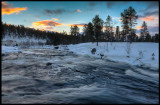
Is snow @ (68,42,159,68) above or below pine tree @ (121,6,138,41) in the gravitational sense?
below

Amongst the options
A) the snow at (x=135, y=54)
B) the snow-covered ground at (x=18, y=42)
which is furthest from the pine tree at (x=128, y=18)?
the snow-covered ground at (x=18, y=42)

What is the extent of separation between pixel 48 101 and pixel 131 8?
45.8 m

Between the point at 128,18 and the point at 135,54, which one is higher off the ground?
the point at 128,18

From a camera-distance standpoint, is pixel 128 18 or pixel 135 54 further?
pixel 128 18

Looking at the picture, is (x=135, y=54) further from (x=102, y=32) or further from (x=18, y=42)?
(x=18, y=42)

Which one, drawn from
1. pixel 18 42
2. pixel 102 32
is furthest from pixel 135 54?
pixel 18 42

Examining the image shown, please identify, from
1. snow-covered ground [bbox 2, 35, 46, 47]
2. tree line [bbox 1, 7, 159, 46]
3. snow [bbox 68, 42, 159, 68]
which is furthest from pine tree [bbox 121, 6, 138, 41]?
snow-covered ground [bbox 2, 35, 46, 47]

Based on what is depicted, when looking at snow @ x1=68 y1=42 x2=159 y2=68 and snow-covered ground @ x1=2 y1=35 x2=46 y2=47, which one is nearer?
snow @ x1=68 y1=42 x2=159 y2=68

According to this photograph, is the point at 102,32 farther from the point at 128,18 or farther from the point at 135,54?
the point at 135,54

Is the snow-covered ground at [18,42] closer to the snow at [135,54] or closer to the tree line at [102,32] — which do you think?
the tree line at [102,32]

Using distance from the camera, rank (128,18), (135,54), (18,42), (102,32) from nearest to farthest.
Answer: (135,54) < (128,18) < (102,32) < (18,42)

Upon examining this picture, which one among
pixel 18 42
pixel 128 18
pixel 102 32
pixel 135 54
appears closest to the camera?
pixel 135 54

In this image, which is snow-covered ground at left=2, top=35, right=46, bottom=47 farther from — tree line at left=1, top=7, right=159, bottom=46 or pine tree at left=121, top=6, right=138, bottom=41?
pine tree at left=121, top=6, right=138, bottom=41

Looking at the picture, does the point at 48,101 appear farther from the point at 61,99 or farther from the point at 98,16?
the point at 98,16
